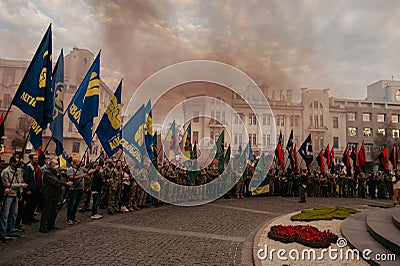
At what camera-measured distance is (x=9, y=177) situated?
816 cm

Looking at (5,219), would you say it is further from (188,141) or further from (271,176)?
(271,176)

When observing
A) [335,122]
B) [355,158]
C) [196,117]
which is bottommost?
[355,158]

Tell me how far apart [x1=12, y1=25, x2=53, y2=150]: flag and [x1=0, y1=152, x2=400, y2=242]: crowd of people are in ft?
3.91

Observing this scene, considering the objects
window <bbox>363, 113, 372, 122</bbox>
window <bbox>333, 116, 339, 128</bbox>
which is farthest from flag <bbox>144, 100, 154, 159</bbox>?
window <bbox>363, 113, 372, 122</bbox>

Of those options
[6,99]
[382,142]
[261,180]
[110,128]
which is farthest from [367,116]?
[6,99]

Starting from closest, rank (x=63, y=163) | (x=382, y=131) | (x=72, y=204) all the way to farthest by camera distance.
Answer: (x=72, y=204) → (x=63, y=163) → (x=382, y=131)

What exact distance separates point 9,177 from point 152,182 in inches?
320

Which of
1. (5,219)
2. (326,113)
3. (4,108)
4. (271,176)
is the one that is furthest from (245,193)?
(4,108)

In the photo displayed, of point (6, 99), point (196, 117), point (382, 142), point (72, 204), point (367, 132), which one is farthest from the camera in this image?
point (367, 132)

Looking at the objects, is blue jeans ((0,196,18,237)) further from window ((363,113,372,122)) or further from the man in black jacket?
window ((363,113,372,122))

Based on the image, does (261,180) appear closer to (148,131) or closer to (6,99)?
(148,131)

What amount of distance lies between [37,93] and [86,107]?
2517 mm

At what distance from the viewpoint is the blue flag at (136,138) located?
13719 millimetres

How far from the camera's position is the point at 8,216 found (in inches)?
324
